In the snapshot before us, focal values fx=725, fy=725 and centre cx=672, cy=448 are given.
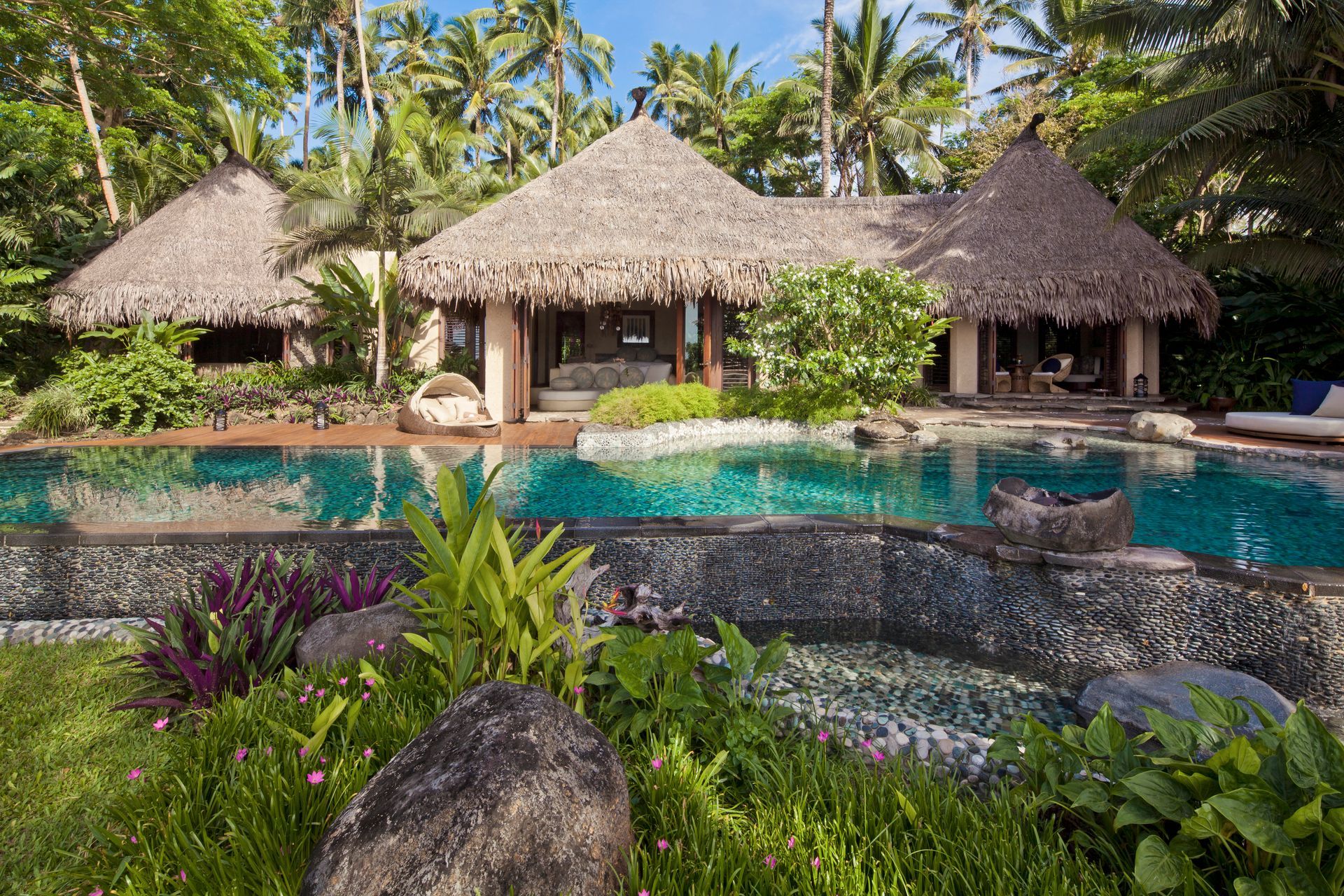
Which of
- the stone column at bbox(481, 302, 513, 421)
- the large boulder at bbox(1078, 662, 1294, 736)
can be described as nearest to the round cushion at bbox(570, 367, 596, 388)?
the stone column at bbox(481, 302, 513, 421)

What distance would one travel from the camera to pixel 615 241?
11.1 meters

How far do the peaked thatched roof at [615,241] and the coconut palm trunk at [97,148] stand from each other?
28.2ft

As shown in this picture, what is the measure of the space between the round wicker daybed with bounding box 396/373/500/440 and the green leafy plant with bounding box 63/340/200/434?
10.5 ft

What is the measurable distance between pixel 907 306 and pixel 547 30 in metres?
22.9

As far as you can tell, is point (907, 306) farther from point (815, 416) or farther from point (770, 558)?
point (770, 558)

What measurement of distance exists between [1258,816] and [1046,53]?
28.3 metres

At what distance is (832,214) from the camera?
52.2 feet

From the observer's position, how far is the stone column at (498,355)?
11.2 meters

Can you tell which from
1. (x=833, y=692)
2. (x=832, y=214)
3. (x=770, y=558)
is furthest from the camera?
(x=832, y=214)

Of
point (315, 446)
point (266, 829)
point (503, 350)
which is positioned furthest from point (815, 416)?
point (266, 829)

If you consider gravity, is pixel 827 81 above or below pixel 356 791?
above

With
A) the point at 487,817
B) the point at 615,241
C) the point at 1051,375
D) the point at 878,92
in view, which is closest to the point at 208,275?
the point at 615,241

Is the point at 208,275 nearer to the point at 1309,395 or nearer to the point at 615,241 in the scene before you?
the point at 615,241

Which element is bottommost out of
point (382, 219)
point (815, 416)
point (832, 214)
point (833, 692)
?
point (833, 692)
